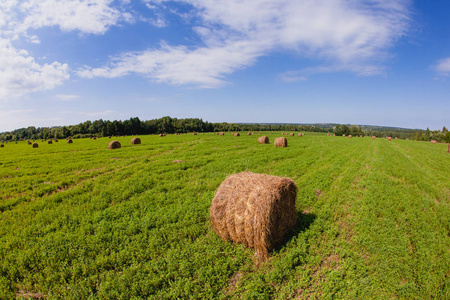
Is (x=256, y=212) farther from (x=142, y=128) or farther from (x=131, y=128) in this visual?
(x=142, y=128)

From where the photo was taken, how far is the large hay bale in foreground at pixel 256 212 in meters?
5.51

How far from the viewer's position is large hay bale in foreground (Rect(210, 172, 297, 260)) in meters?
5.51

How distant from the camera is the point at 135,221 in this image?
6844 millimetres

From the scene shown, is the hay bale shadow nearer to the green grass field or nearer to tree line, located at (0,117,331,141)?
the green grass field

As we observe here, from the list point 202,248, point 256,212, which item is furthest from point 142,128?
point 256,212

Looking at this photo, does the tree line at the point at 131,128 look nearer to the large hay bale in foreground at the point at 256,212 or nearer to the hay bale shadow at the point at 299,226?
the large hay bale in foreground at the point at 256,212

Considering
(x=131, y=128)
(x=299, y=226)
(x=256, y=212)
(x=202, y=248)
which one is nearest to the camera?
(x=202, y=248)

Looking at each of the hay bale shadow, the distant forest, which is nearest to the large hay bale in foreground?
the hay bale shadow

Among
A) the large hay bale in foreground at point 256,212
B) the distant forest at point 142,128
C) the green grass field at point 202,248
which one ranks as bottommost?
the green grass field at point 202,248

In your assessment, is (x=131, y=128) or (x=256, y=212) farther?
(x=131, y=128)

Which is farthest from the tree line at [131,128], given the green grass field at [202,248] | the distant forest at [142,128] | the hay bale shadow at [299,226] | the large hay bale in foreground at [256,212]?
the hay bale shadow at [299,226]

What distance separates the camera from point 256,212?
18.6 feet

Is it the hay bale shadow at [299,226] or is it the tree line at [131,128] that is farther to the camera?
the tree line at [131,128]

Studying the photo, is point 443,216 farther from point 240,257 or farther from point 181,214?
point 181,214
